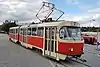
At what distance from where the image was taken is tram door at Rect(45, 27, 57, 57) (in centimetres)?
1496

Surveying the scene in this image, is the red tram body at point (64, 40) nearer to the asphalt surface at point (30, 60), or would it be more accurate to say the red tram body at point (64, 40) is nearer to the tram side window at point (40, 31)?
the asphalt surface at point (30, 60)

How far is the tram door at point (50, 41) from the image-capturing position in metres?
15.0

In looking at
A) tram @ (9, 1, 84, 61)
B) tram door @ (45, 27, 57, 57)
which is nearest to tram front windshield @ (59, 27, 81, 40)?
tram @ (9, 1, 84, 61)

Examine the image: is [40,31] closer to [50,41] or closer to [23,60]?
[50,41]

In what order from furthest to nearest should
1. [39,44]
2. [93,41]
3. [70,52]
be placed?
[93,41], [39,44], [70,52]

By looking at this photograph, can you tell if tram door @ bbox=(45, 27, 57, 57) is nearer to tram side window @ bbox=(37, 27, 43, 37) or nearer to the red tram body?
the red tram body

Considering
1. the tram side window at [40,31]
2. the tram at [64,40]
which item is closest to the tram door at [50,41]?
the tram at [64,40]

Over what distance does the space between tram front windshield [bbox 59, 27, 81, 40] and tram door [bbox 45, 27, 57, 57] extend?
0.71 meters

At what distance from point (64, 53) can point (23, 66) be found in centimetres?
289

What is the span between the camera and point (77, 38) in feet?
47.2

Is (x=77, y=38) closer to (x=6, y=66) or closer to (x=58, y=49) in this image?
(x=58, y=49)

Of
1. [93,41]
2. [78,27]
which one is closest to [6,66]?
[78,27]

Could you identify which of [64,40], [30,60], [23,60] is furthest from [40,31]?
[64,40]

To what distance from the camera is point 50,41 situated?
15.6 metres
